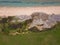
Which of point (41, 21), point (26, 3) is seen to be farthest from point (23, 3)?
point (41, 21)

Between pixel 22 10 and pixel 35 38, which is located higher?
pixel 22 10

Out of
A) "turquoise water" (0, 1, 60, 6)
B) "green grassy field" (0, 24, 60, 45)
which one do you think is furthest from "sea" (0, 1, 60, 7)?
"green grassy field" (0, 24, 60, 45)

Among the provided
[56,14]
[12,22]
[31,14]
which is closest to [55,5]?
[56,14]

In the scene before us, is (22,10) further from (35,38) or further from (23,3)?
(35,38)

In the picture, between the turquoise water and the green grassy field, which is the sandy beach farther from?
the green grassy field

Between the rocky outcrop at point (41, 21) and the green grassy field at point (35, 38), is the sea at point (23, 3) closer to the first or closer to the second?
the rocky outcrop at point (41, 21)

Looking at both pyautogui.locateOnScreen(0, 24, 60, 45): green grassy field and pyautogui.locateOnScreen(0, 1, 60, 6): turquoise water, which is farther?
pyautogui.locateOnScreen(0, 1, 60, 6): turquoise water

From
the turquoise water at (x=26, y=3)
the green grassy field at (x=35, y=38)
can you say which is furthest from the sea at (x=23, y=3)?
the green grassy field at (x=35, y=38)

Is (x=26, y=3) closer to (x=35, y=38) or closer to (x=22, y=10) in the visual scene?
(x=22, y=10)
